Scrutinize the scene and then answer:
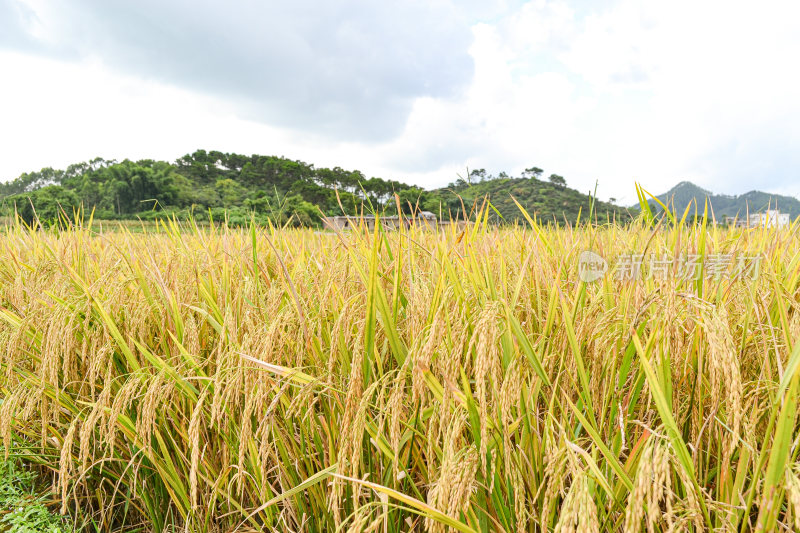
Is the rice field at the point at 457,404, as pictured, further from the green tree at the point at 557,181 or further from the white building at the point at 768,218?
the green tree at the point at 557,181

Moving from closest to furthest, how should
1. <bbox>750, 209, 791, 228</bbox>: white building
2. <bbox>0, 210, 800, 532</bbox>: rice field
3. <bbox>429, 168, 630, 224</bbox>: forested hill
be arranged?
<bbox>0, 210, 800, 532</bbox>: rice field, <bbox>429, 168, 630, 224</bbox>: forested hill, <bbox>750, 209, 791, 228</bbox>: white building

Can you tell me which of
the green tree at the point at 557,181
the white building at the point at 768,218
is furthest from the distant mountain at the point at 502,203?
the green tree at the point at 557,181

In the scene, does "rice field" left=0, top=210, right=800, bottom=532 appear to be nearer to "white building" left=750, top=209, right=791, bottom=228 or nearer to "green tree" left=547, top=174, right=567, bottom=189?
"white building" left=750, top=209, right=791, bottom=228

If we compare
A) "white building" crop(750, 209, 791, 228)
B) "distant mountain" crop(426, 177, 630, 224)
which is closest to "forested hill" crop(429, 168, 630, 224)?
"distant mountain" crop(426, 177, 630, 224)

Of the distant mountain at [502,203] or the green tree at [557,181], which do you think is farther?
the green tree at [557,181]

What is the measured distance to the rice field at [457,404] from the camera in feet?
2.84

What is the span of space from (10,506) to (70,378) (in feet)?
1.89

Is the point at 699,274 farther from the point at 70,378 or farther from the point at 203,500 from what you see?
the point at 70,378

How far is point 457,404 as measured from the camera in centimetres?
114

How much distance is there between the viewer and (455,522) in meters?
0.85

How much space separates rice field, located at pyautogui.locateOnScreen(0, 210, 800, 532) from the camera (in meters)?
0.87

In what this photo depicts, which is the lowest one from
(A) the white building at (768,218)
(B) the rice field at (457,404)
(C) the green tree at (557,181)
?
(B) the rice field at (457,404)

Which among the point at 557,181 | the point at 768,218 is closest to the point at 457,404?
the point at 768,218

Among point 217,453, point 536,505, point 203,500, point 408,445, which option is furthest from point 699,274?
point 203,500
